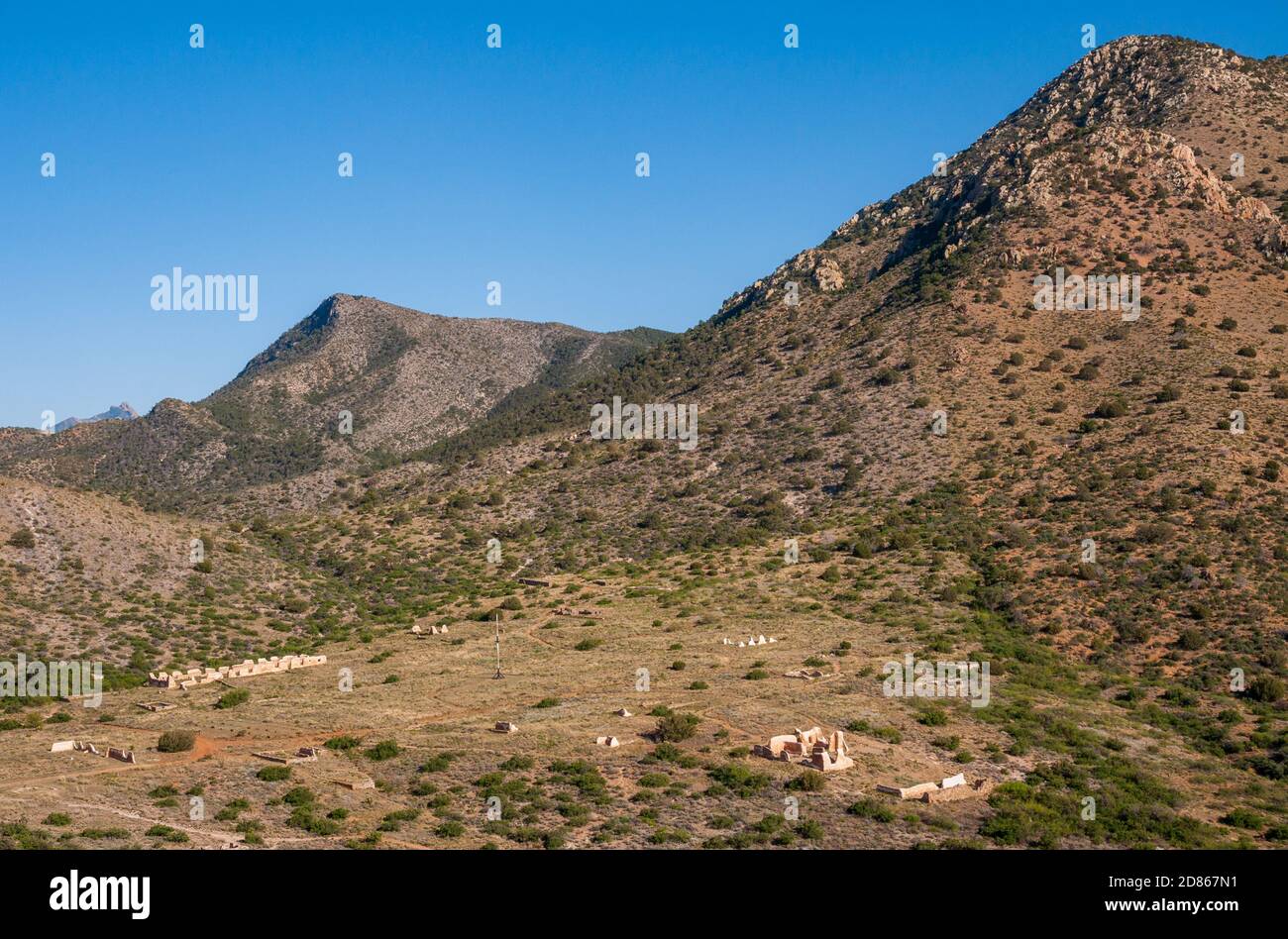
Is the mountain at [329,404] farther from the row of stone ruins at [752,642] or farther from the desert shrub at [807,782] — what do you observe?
the desert shrub at [807,782]

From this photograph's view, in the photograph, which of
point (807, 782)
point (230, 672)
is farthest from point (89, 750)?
point (807, 782)

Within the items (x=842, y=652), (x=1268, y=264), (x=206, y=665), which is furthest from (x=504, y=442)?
(x=1268, y=264)

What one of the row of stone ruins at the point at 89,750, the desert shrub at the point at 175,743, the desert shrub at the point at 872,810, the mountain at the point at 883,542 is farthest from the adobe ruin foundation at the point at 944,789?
the row of stone ruins at the point at 89,750

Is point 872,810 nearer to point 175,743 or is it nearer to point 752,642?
point 752,642

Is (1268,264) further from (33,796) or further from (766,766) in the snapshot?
(33,796)

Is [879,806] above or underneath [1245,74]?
underneath

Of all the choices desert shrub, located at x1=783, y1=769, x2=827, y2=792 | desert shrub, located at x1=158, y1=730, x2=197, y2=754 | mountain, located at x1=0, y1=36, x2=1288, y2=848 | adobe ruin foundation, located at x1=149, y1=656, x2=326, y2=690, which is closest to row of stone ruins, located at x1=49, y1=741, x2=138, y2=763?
desert shrub, located at x1=158, y1=730, x2=197, y2=754
